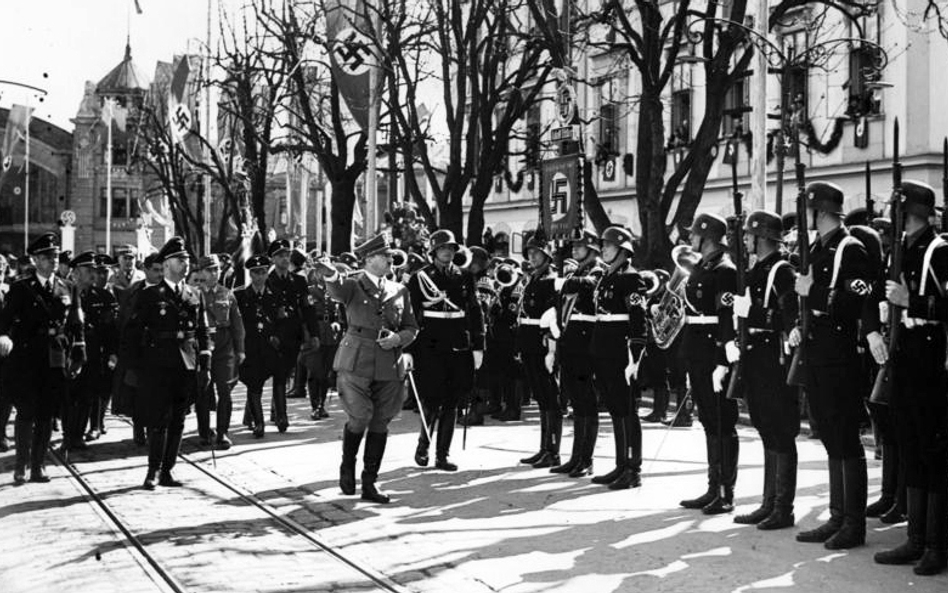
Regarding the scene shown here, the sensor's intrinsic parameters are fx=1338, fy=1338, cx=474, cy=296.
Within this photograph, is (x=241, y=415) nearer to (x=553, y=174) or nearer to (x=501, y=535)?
(x=553, y=174)

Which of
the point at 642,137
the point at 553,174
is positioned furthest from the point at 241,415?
the point at 642,137

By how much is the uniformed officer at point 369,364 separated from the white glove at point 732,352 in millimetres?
2831

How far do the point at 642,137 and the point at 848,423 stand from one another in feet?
44.6

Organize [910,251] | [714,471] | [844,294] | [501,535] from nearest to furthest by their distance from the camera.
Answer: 1. [910,251]
2. [844,294]
3. [501,535]
4. [714,471]

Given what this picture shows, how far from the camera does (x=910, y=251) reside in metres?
8.18

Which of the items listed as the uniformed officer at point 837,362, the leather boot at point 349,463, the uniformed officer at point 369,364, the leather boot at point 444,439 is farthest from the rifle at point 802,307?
the leather boot at point 444,439

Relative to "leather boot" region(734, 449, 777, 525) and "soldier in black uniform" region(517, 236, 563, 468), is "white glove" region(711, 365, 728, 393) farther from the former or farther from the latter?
"soldier in black uniform" region(517, 236, 563, 468)

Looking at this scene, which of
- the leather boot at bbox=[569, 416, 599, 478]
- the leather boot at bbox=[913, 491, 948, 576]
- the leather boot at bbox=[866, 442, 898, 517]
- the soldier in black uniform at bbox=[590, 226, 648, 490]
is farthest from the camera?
the leather boot at bbox=[569, 416, 599, 478]

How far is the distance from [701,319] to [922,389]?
2.58 meters

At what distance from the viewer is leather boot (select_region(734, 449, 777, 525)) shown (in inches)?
377

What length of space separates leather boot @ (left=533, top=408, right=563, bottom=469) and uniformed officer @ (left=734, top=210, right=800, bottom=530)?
3.22 m

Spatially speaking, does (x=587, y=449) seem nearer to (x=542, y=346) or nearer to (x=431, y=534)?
(x=542, y=346)

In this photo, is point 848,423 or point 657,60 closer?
point 848,423

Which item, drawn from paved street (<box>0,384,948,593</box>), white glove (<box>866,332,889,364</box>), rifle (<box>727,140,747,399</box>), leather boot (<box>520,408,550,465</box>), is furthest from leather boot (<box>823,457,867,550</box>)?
leather boot (<box>520,408,550,465</box>)
